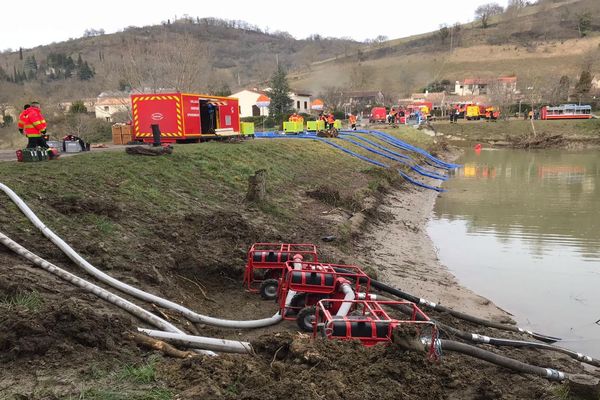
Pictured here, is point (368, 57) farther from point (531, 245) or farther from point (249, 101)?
point (531, 245)

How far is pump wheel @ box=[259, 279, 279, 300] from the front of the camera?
7.93m

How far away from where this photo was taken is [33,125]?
12.9 metres

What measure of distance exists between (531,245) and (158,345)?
12775 mm

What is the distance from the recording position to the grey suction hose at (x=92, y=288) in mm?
5359

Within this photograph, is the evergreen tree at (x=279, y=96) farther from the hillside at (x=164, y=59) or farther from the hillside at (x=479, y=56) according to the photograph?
the hillside at (x=479, y=56)

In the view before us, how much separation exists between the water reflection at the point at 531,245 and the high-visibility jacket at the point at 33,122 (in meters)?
12.1

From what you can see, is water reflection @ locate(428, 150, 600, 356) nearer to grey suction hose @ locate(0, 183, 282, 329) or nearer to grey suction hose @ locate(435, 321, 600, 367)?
grey suction hose @ locate(435, 321, 600, 367)

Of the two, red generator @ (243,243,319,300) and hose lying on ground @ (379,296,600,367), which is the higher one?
red generator @ (243,243,319,300)

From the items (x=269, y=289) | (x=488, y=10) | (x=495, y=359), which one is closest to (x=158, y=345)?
(x=269, y=289)

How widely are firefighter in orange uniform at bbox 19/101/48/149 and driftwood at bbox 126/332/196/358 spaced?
1055 centimetres

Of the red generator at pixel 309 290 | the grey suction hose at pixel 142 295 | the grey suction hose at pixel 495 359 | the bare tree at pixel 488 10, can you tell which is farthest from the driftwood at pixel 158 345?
the bare tree at pixel 488 10

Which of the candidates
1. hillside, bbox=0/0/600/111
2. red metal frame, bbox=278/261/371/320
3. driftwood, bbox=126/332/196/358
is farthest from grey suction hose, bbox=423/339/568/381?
hillside, bbox=0/0/600/111

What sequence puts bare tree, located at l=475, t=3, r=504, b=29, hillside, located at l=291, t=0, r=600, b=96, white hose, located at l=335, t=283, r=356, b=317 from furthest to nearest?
1. bare tree, located at l=475, t=3, r=504, b=29
2. hillside, located at l=291, t=0, r=600, b=96
3. white hose, located at l=335, t=283, r=356, b=317

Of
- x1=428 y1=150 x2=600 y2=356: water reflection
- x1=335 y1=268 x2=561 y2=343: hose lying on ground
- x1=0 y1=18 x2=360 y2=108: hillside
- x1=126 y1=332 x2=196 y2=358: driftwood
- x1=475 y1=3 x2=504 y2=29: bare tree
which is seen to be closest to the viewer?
x1=126 y1=332 x2=196 y2=358: driftwood
